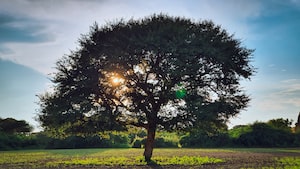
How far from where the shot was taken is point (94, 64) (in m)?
33.1

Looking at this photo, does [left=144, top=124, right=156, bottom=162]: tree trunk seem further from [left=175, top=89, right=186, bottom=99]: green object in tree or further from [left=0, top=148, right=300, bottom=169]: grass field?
[left=175, top=89, right=186, bottom=99]: green object in tree

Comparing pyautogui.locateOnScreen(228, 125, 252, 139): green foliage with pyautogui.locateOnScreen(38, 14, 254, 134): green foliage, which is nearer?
pyautogui.locateOnScreen(38, 14, 254, 134): green foliage

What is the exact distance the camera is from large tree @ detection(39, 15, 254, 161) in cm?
3092

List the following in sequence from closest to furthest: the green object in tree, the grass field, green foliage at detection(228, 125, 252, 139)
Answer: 1. the grass field
2. the green object in tree
3. green foliage at detection(228, 125, 252, 139)

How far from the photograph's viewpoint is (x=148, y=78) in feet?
109

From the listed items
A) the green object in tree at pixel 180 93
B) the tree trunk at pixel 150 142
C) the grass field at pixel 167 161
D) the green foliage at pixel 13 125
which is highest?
the green foliage at pixel 13 125

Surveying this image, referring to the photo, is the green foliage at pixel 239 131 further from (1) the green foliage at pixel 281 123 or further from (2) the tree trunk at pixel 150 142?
(2) the tree trunk at pixel 150 142

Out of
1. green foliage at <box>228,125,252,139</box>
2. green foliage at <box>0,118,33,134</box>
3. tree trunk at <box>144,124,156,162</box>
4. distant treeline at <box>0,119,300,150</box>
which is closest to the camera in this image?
tree trunk at <box>144,124,156,162</box>

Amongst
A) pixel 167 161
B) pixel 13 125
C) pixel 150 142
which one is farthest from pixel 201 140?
pixel 13 125

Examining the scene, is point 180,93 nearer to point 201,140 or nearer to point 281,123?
point 201,140

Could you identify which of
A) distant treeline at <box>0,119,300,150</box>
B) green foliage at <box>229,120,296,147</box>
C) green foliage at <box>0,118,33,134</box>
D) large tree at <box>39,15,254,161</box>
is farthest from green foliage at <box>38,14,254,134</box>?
green foliage at <box>0,118,33,134</box>

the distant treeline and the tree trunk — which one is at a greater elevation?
the distant treeline

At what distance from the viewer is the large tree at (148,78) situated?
30922 mm

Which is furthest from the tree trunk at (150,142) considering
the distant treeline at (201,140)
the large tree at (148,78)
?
the distant treeline at (201,140)
